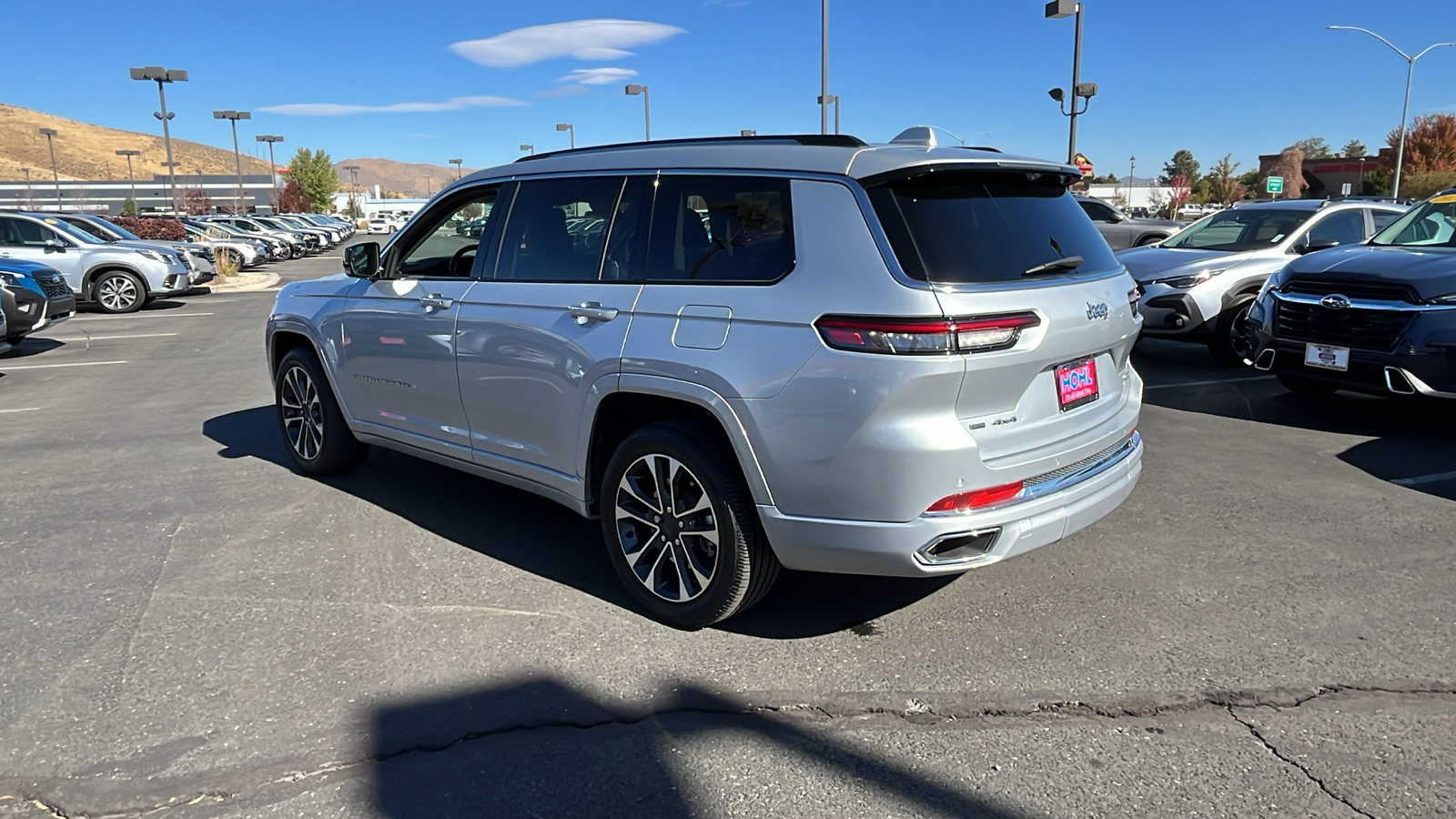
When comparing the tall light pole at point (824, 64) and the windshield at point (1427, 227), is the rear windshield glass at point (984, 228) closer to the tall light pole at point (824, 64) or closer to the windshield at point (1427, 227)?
the windshield at point (1427, 227)

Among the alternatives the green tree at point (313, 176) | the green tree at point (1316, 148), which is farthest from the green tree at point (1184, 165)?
the green tree at point (313, 176)

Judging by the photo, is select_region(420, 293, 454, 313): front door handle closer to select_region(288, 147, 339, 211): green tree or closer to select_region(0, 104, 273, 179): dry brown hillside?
select_region(288, 147, 339, 211): green tree

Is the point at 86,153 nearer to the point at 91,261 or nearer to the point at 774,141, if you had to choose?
the point at 91,261

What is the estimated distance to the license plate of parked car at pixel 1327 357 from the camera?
700 cm

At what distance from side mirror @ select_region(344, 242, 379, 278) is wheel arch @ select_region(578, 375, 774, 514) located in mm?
1967

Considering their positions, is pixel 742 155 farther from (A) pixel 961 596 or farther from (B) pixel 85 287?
(B) pixel 85 287

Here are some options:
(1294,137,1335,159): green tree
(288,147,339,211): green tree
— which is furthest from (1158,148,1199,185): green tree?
(288,147,339,211): green tree

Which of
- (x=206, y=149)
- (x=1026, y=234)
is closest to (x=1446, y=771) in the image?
(x=1026, y=234)

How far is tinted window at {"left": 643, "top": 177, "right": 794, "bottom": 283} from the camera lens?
11.8ft

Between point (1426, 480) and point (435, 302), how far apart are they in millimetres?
5637

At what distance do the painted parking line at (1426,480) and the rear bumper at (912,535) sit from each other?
3355mm

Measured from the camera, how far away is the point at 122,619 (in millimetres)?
4059

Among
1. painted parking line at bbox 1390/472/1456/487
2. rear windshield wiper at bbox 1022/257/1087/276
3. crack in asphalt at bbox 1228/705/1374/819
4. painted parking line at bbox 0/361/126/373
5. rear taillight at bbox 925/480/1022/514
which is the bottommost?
crack in asphalt at bbox 1228/705/1374/819

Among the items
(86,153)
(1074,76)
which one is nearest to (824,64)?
(1074,76)
